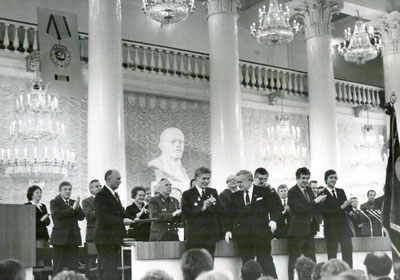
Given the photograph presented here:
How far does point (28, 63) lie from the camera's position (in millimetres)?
14922

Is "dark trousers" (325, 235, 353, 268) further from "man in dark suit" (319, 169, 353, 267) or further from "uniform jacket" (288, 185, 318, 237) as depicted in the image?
"uniform jacket" (288, 185, 318, 237)

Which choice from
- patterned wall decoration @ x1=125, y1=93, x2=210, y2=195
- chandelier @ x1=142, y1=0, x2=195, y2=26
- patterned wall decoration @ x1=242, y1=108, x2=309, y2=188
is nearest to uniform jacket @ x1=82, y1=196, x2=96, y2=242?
chandelier @ x1=142, y1=0, x2=195, y2=26

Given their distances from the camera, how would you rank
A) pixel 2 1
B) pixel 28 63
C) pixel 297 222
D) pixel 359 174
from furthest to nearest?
pixel 359 174 < pixel 2 1 < pixel 28 63 < pixel 297 222

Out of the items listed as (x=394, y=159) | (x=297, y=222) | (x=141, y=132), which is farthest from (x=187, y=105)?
(x=394, y=159)

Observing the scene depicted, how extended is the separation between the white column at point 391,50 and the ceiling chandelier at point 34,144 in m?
10.3

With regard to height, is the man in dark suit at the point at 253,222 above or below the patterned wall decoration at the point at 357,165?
below

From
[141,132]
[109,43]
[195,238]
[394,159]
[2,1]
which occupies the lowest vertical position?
[195,238]

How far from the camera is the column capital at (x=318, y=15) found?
18047 mm

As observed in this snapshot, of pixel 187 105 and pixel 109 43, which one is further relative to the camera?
pixel 187 105

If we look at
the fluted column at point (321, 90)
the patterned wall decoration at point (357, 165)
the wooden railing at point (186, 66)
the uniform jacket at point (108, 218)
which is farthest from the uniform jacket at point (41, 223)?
the patterned wall decoration at point (357, 165)

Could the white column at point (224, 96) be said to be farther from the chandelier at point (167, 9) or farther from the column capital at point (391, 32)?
the column capital at point (391, 32)

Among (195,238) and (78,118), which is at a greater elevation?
(78,118)

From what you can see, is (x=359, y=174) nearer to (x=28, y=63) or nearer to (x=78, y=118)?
(x=78, y=118)

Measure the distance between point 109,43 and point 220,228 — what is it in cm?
535
